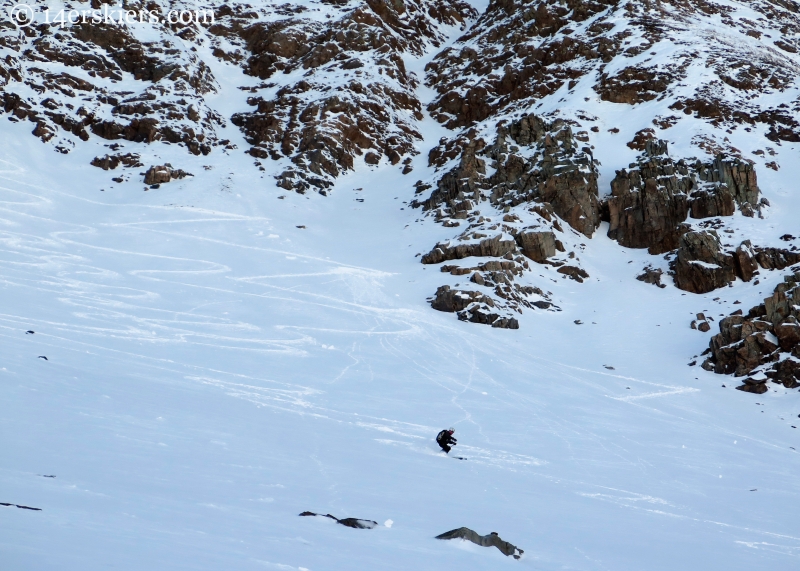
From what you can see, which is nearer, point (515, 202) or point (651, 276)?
point (651, 276)

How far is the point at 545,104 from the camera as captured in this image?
5834 cm

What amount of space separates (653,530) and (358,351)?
16228 mm

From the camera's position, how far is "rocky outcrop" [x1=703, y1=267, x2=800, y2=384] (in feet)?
88.6

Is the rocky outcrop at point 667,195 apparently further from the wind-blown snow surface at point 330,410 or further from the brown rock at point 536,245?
the brown rock at point 536,245

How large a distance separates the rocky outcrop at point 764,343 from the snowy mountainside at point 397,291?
0.43 feet

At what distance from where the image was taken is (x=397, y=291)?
35938 mm

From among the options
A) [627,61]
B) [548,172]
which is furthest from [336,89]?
[627,61]

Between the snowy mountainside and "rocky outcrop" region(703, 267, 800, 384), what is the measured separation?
5.2 inches

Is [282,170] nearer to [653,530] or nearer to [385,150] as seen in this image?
[385,150]

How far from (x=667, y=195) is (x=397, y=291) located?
2039 cm

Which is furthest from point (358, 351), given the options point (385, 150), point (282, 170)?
point (385, 150)

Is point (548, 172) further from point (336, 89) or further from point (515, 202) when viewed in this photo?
point (336, 89)

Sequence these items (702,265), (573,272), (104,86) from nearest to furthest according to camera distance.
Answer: (702,265), (573,272), (104,86)

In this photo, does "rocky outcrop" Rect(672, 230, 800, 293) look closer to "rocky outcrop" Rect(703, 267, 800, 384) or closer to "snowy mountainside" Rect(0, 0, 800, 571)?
"snowy mountainside" Rect(0, 0, 800, 571)
